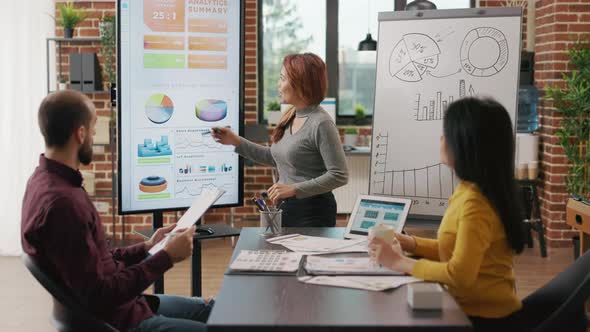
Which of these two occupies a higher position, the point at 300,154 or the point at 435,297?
the point at 300,154

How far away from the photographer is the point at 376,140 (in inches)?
151

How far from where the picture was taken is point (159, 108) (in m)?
3.52

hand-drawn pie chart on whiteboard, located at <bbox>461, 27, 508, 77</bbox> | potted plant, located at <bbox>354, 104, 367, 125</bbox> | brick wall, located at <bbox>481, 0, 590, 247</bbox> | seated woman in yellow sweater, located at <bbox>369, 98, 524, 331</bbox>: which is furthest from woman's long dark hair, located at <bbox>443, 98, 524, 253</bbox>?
potted plant, located at <bbox>354, 104, 367, 125</bbox>

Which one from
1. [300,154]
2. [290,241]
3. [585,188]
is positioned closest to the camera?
[290,241]

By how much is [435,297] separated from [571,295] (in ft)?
1.70

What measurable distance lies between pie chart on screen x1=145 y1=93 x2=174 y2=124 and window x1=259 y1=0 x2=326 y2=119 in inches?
140

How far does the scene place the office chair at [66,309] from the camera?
209 centimetres

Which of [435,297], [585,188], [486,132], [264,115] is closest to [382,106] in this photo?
[486,132]

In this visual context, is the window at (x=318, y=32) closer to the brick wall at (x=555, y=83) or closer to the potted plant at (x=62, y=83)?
the brick wall at (x=555, y=83)

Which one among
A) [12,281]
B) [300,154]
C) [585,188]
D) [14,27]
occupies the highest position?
[14,27]

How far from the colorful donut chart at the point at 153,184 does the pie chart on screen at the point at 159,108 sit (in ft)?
0.87

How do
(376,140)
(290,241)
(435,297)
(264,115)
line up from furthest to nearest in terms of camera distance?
(264,115) < (376,140) < (290,241) < (435,297)

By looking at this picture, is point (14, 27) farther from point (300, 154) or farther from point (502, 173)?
point (502, 173)

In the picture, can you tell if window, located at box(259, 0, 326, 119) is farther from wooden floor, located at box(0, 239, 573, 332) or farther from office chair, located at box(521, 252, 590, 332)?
office chair, located at box(521, 252, 590, 332)
